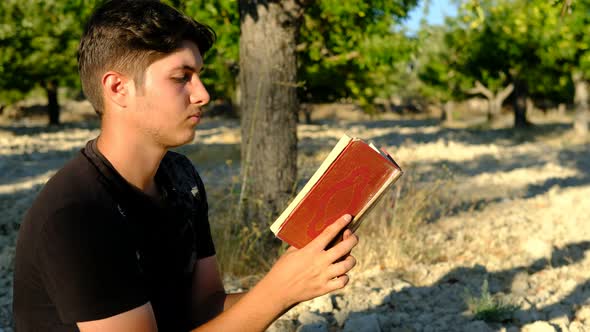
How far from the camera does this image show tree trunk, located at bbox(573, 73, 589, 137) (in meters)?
21.4

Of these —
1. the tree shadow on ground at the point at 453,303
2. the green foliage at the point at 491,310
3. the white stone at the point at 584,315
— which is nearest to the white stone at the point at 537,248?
the tree shadow on ground at the point at 453,303

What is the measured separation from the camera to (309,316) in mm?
3789

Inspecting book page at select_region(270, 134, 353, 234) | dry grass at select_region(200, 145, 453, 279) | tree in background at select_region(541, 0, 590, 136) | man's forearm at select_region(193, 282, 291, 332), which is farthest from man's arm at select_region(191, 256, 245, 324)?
tree in background at select_region(541, 0, 590, 136)

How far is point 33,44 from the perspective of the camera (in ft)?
70.9

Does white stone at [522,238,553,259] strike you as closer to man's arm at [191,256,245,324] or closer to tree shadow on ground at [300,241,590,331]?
tree shadow on ground at [300,241,590,331]

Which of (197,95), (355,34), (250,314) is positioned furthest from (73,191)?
(355,34)

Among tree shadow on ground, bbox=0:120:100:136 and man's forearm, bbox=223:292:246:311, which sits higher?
tree shadow on ground, bbox=0:120:100:136

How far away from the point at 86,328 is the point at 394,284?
10.4 ft

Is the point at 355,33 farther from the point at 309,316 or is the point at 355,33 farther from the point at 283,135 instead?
the point at 309,316

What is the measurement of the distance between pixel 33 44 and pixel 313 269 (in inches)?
873

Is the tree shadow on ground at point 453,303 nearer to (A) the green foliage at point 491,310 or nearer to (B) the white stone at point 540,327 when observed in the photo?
(A) the green foliage at point 491,310

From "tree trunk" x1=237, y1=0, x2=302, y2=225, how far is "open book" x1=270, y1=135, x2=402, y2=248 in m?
3.22

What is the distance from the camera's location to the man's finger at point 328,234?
1805 millimetres

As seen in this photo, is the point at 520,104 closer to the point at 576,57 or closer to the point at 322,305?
the point at 576,57
